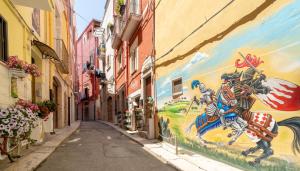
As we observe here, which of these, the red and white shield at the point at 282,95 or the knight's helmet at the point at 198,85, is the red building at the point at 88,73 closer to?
the knight's helmet at the point at 198,85

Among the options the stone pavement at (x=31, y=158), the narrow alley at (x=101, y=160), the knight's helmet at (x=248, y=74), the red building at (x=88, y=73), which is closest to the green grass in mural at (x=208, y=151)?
the narrow alley at (x=101, y=160)

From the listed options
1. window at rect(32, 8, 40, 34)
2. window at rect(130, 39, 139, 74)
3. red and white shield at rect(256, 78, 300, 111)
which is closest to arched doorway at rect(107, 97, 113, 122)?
window at rect(130, 39, 139, 74)

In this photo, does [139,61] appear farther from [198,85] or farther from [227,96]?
[227,96]

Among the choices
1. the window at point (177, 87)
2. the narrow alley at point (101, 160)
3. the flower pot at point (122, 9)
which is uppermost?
the flower pot at point (122, 9)

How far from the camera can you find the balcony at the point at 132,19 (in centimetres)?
1402

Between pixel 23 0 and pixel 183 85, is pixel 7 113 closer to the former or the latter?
pixel 23 0

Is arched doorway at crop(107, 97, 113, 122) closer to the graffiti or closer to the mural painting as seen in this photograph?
the mural painting

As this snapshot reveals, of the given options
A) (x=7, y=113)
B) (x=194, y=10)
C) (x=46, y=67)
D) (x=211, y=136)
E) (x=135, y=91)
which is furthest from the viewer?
(x=135, y=91)

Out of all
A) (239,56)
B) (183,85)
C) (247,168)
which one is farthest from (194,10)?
(247,168)

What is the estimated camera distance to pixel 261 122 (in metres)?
5.05

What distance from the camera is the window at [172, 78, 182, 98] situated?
28.9 feet

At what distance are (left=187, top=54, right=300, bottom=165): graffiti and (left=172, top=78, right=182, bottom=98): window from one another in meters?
2.01

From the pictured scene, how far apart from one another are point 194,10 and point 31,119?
505 cm

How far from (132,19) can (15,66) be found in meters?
8.18
